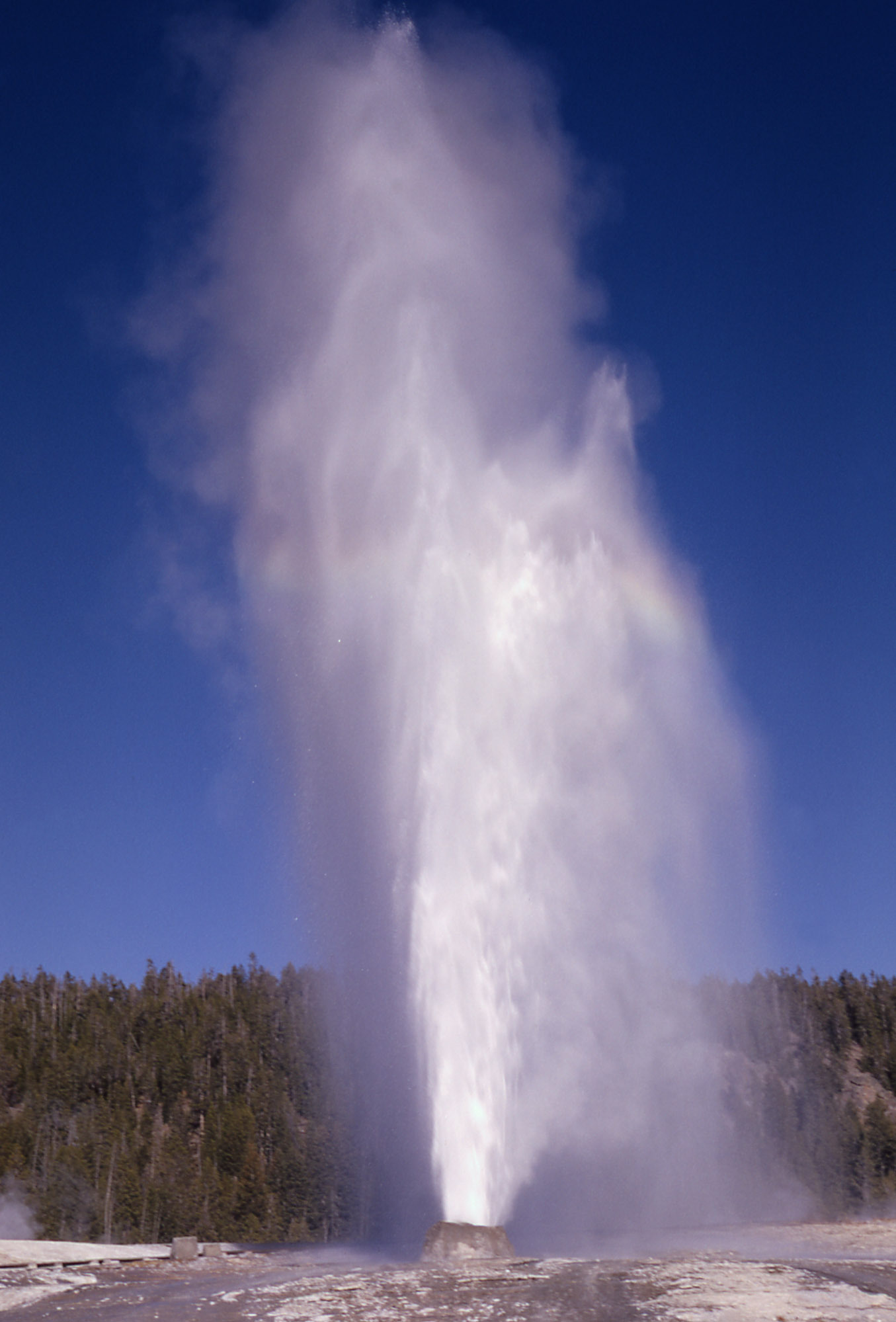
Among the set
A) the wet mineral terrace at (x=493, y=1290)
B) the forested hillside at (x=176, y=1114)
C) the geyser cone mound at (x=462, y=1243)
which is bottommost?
the wet mineral terrace at (x=493, y=1290)

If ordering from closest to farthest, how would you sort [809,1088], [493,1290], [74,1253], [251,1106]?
[493,1290]
[74,1253]
[251,1106]
[809,1088]

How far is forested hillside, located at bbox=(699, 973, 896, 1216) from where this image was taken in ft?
249

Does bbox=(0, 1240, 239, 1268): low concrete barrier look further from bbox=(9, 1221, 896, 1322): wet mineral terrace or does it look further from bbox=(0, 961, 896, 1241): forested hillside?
bbox=(0, 961, 896, 1241): forested hillside

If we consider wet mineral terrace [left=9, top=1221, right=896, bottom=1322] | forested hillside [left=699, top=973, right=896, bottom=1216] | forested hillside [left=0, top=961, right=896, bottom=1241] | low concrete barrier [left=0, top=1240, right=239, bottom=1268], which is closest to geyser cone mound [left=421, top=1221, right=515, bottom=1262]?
wet mineral terrace [left=9, top=1221, right=896, bottom=1322]

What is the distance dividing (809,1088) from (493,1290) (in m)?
101

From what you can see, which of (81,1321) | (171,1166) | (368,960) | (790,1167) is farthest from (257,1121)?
(81,1321)

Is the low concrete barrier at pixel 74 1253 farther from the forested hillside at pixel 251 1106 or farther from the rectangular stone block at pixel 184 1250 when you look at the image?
the forested hillside at pixel 251 1106

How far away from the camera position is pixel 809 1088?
4281 inches

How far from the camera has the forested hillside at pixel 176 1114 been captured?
241 ft

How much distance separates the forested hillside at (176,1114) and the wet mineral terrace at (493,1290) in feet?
159

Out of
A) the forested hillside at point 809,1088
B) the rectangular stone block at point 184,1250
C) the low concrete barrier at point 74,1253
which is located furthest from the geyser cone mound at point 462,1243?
the forested hillside at point 809,1088

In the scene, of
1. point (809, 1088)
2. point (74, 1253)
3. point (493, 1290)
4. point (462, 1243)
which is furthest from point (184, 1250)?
point (809, 1088)

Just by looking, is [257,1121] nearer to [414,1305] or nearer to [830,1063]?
[830,1063]

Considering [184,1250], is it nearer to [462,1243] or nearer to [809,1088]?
[462,1243]
